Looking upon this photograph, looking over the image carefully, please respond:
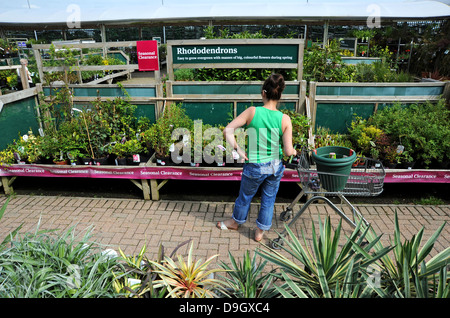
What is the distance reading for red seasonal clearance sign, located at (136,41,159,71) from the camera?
535 centimetres

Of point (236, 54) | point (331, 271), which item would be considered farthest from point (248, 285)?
point (236, 54)

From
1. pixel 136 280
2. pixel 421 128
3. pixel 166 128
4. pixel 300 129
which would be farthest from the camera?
pixel 166 128

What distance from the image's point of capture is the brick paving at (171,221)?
3953 millimetres

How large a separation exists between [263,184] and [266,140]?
1.83 ft

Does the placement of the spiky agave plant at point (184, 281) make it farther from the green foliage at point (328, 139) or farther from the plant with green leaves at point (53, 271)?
the green foliage at point (328, 139)

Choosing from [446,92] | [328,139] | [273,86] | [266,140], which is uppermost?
[273,86]

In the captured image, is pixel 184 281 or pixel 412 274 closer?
→ pixel 412 274

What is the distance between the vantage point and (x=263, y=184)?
12.3 feet

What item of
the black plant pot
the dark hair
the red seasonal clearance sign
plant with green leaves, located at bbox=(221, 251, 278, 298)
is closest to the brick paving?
the black plant pot

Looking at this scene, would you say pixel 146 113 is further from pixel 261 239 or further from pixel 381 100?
pixel 381 100

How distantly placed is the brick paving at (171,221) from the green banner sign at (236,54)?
2409mm

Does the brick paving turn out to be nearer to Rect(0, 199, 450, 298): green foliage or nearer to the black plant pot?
the black plant pot

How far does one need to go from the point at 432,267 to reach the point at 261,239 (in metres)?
2.05

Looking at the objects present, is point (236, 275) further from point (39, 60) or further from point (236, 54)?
point (39, 60)
